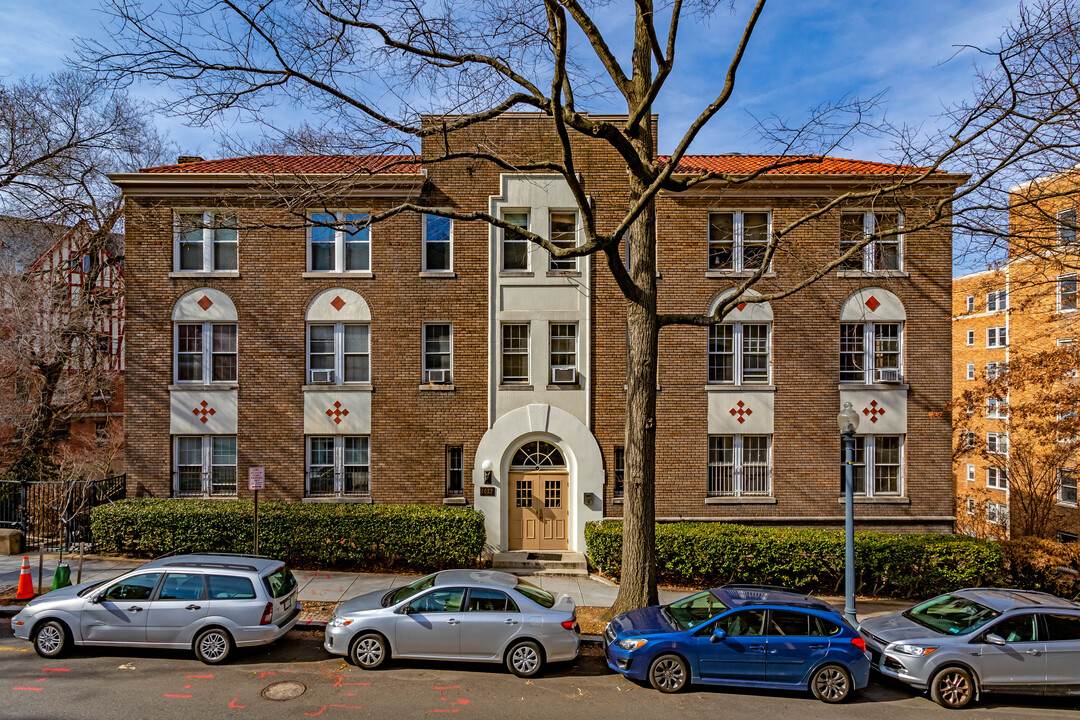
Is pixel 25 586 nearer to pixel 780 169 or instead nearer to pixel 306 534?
pixel 306 534

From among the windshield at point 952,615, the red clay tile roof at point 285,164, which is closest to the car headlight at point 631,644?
the windshield at point 952,615

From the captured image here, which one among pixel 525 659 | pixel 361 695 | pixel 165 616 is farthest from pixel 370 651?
pixel 165 616

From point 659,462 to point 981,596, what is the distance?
7170 millimetres

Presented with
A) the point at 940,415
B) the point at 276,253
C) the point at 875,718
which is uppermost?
the point at 276,253

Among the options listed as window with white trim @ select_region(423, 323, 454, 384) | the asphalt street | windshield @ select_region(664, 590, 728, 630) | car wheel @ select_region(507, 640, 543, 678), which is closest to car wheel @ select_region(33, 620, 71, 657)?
the asphalt street

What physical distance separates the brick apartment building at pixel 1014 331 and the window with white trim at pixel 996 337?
2.2 inches

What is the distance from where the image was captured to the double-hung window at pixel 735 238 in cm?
1591

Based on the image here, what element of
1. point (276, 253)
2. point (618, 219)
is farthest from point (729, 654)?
point (276, 253)

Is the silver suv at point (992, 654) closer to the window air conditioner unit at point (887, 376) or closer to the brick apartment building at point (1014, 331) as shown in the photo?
the brick apartment building at point (1014, 331)

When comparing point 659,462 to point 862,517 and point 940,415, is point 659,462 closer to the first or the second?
point 862,517

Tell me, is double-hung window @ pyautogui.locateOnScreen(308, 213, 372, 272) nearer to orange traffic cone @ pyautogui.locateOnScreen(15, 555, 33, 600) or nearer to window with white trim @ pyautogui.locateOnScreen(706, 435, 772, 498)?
orange traffic cone @ pyautogui.locateOnScreen(15, 555, 33, 600)

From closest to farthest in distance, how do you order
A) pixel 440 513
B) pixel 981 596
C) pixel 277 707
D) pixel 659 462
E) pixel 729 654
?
pixel 277 707, pixel 729 654, pixel 981 596, pixel 440 513, pixel 659 462

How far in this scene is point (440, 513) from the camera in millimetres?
14242

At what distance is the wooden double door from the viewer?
1552cm
